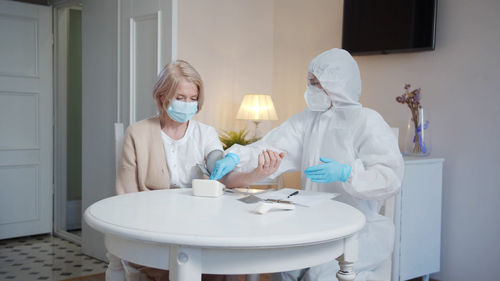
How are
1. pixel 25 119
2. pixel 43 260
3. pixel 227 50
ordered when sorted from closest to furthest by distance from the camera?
1. pixel 43 260
2. pixel 227 50
3. pixel 25 119

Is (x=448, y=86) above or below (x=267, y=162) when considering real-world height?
above

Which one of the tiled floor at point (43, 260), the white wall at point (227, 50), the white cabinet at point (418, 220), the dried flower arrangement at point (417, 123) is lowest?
the tiled floor at point (43, 260)

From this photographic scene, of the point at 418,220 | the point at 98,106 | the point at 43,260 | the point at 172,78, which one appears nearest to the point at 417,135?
the point at 418,220

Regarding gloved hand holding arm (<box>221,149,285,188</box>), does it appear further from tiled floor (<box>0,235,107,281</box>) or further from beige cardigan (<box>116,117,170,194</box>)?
tiled floor (<box>0,235,107,281</box>)

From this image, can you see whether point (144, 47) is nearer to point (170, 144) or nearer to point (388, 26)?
point (170, 144)

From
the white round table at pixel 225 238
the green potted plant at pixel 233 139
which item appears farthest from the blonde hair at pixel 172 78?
the green potted plant at pixel 233 139

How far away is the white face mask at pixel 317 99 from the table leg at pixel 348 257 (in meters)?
0.74

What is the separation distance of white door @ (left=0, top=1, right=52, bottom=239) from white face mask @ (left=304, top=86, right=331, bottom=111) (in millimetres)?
2924

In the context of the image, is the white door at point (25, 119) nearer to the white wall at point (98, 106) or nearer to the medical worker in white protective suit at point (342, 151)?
the white wall at point (98, 106)

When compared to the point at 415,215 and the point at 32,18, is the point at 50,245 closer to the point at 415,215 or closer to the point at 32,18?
the point at 32,18

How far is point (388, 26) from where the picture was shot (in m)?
3.26

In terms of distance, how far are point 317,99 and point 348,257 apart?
805 mm

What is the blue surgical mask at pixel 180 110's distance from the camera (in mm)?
2103

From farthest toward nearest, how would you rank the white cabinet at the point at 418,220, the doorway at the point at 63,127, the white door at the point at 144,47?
the doorway at the point at 63,127 < the white door at the point at 144,47 < the white cabinet at the point at 418,220
